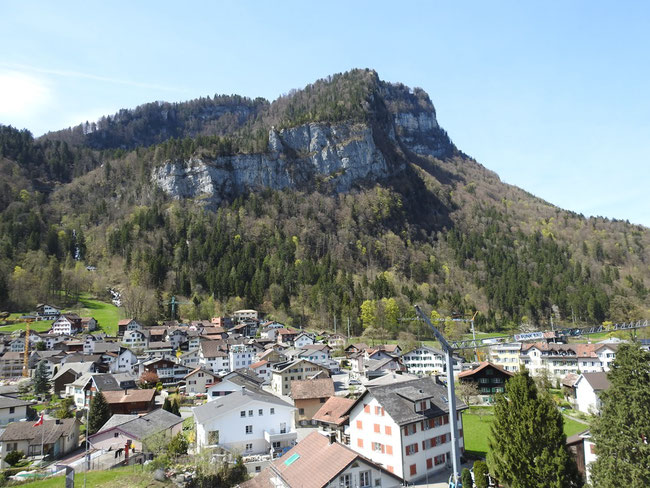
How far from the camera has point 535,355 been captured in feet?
238

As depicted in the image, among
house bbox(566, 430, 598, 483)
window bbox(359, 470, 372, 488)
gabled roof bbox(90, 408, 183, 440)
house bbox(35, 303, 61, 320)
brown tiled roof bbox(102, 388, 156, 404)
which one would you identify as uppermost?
house bbox(35, 303, 61, 320)

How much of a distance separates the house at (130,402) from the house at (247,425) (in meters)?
14.1

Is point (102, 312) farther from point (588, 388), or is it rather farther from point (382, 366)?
point (588, 388)

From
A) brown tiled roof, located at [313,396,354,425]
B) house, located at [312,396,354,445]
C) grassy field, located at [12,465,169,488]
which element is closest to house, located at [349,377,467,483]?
house, located at [312,396,354,445]

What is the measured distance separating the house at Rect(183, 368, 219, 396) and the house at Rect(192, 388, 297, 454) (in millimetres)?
23013

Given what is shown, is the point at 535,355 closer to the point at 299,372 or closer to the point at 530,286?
the point at 299,372

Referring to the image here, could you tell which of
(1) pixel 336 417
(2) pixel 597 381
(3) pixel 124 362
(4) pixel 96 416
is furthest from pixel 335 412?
(3) pixel 124 362

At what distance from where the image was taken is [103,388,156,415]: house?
46.2m

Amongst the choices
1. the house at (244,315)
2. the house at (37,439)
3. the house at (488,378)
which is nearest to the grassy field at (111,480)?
the house at (37,439)

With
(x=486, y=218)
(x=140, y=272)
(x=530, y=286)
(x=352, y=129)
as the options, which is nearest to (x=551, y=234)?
(x=486, y=218)

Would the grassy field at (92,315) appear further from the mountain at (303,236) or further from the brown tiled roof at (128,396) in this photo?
the brown tiled roof at (128,396)

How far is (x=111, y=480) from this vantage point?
27219mm

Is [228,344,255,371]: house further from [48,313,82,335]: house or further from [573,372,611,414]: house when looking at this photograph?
[573,372,611,414]: house

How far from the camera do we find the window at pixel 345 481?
2281 cm
